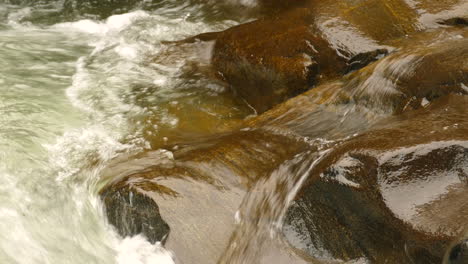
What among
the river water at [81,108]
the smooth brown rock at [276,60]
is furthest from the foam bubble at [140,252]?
the smooth brown rock at [276,60]

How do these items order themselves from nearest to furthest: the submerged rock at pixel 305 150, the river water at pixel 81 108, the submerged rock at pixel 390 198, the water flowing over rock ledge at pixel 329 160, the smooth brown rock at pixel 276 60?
the submerged rock at pixel 390 198, the water flowing over rock ledge at pixel 329 160, the submerged rock at pixel 305 150, the river water at pixel 81 108, the smooth brown rock at pixel 276 60

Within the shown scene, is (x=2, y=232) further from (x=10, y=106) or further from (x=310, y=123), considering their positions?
(x=310, y=123)

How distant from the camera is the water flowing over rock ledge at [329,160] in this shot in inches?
149

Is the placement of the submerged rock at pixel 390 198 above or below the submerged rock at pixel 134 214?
above

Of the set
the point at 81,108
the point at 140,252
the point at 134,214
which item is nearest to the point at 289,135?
the point at 134,214

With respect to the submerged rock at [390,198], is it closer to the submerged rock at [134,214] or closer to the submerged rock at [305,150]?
the submerged rock at [305,150]

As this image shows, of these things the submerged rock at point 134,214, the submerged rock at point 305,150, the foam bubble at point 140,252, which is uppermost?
the submerged rock at point 305,150

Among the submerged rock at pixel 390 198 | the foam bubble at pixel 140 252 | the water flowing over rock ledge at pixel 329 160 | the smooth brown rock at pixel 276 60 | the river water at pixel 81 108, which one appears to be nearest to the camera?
the submerged rock at pixel 390 198

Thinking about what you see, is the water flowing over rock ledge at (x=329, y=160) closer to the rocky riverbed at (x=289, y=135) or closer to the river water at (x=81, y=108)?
the rocky riverbed at (x=289, y=135)

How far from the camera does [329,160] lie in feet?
13.6

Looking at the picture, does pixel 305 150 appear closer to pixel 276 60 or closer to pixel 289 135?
pixel 289 135

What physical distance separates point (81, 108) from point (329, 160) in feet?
9.87

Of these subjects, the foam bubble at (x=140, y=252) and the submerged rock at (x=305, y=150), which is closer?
the submerged rock at (x=305, y=150)

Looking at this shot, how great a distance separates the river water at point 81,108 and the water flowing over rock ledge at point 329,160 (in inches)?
10.6
